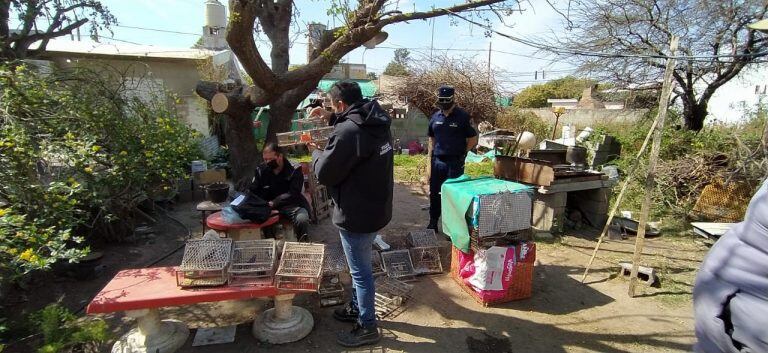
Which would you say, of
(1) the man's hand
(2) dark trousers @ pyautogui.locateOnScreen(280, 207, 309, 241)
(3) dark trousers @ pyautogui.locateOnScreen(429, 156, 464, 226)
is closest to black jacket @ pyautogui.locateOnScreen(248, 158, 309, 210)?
(2) dark trousers @ pyautogui.locateOnScreen(280, 207, 309, 241)

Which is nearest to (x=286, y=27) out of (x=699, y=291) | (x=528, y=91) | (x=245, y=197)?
(x=245, y=197)

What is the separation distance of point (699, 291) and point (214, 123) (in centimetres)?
1170

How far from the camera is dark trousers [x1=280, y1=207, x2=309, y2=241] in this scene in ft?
14.7

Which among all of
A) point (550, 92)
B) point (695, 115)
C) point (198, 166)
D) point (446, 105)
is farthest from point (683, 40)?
point (550, 92)

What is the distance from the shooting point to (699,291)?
139cm

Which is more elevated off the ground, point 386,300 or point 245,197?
point 245,197

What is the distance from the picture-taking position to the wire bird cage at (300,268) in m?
2.96

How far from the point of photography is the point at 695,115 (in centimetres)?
889

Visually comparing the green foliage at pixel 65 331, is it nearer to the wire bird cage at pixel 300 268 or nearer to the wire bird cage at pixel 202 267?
the wire bird cage at pixel 202 267

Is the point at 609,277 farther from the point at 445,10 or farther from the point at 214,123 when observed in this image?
the point at 214,123

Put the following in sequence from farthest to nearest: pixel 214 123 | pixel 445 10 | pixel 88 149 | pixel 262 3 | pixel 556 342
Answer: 1. pixel 214 123
2. pixel 262 3
3. pixel 445 10
4. pixel 88 149
5. pixel 556 342

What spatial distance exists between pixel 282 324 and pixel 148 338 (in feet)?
3.13

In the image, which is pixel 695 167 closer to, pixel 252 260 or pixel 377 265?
pixel 377 265

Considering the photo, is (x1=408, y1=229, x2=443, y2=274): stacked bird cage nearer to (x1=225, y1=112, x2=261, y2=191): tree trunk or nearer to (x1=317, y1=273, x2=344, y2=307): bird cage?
(x1=317, y1=273, x2=344, y2=307): bird cage
